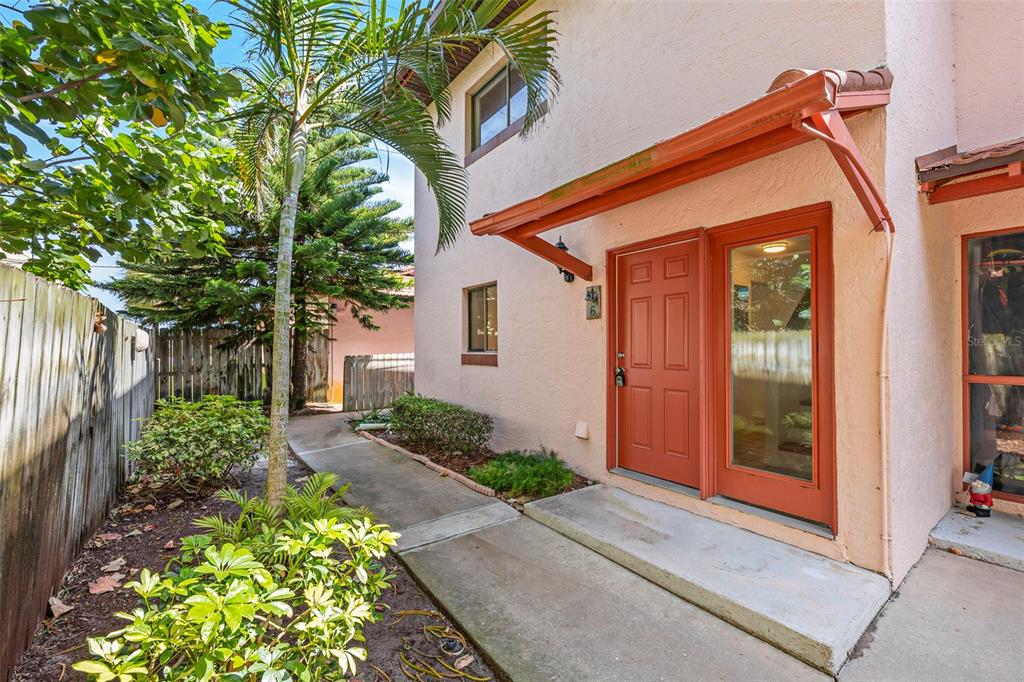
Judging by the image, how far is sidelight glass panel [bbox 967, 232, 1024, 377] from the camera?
3420 millimetres

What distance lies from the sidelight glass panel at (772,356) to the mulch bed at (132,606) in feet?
8.20

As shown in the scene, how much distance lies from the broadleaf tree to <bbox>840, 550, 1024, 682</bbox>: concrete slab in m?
4.15

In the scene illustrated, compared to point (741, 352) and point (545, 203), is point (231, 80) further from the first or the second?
point (741, 352)

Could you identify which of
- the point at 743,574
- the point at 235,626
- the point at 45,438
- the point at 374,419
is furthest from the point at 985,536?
the point at 374,419

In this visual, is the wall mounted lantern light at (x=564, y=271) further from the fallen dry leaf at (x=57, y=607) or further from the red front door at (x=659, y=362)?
the fallen dry leaf at (x=57, y=607)

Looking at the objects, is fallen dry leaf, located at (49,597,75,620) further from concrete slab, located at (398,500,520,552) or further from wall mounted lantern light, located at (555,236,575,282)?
wall mounted lantern light, located at (555,236,575,282)

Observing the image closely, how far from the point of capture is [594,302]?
4555 millimetres

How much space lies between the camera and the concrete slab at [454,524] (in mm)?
3406

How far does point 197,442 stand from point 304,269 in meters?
5.59

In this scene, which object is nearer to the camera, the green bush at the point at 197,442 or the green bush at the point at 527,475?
the green bush at the point at 197,442

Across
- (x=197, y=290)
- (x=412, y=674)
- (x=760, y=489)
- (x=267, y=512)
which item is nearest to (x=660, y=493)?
(x=760, y=489)

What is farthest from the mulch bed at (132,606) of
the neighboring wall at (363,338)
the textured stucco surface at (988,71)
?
the neighboring wall at (363,338)

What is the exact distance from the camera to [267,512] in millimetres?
3105

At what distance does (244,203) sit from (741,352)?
4644mm
